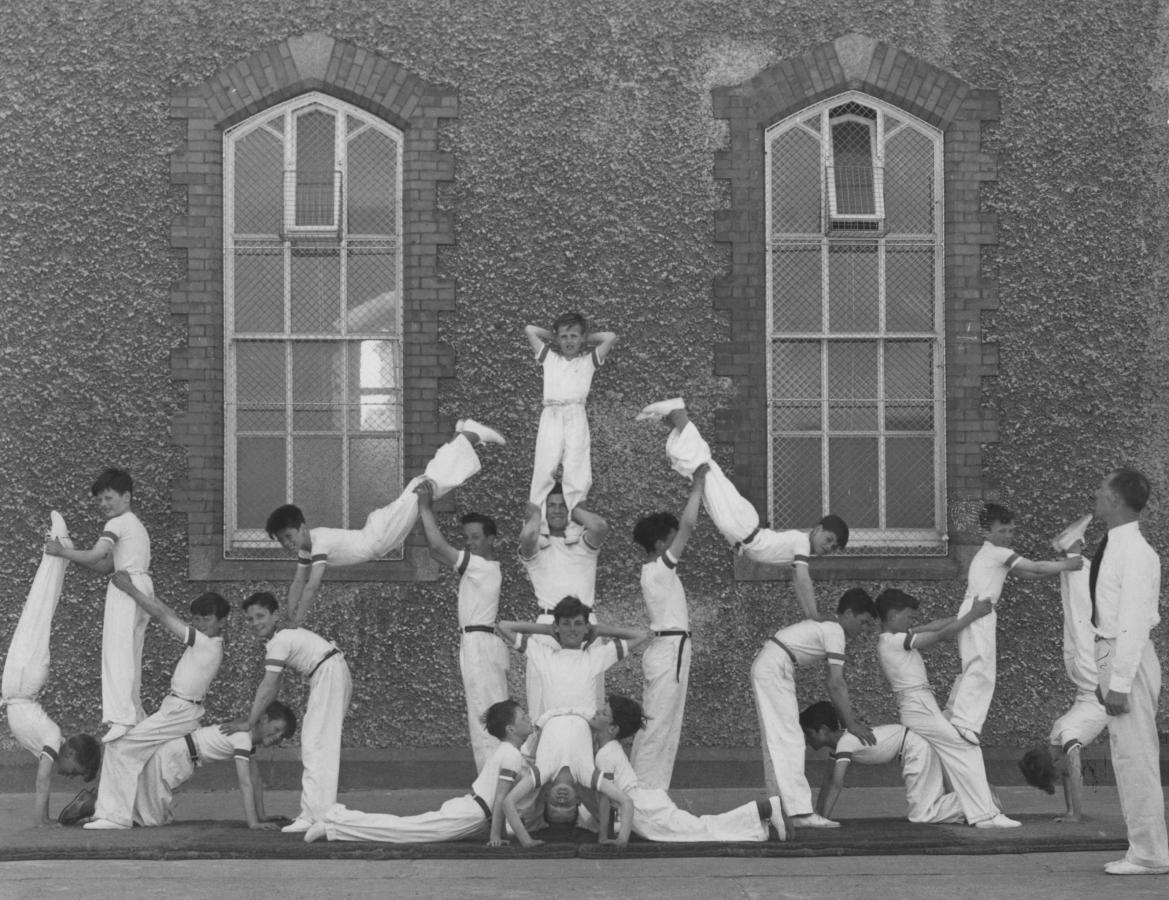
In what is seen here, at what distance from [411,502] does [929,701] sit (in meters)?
3.27

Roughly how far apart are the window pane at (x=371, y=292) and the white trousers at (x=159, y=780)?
323 cm

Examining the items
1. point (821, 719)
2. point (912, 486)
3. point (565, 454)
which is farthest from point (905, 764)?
point (565, 454)

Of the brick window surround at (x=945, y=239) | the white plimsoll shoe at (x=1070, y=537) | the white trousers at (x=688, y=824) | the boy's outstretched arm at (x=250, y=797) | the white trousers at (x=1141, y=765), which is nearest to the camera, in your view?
the white trousers at (x=1141, y=765)

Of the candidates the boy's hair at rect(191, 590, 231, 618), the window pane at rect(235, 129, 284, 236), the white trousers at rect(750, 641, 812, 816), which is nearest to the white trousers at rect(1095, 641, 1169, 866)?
the white trousers at rect(750, 641, 812, 816)

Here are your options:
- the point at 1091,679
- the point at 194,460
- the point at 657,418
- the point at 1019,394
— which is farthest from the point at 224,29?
the point at 1091,679

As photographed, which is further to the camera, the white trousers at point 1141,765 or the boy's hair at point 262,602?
the boy's hair at point 262,602

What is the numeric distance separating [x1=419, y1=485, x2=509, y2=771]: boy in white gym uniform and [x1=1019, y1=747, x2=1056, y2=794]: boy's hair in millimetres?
3112

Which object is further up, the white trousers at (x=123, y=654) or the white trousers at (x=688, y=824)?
the white trousers at (x=123, y=654)

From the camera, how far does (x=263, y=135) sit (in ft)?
37.6

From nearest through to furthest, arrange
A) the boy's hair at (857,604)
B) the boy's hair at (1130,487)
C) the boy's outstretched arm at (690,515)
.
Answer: the boy's hair at (1130,487) → the boy's outstretched arm at (690,515) → the boy's hair at (857,604)

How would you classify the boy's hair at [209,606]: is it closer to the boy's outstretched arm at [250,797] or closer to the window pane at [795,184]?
the boy's outstretched arm at [250,797]

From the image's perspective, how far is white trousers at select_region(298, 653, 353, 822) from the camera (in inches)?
364

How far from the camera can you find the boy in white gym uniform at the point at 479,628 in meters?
9.82

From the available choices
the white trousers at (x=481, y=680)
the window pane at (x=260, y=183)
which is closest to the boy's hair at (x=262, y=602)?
the white trousers at (x=481, y=680)
